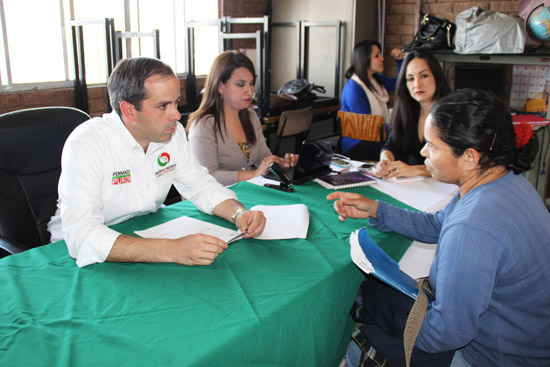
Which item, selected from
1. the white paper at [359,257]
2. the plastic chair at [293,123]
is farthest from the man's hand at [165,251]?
the plastic chair at [293,123]

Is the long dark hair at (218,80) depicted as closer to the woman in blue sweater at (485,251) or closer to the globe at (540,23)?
the woman in blue sweater at (485,251)

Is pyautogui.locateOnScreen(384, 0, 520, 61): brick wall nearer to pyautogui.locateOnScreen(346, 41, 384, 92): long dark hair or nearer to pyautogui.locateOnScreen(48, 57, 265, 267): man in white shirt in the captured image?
pyautogui.locateOnScreen(346, 41, 384, 92): long dark hair

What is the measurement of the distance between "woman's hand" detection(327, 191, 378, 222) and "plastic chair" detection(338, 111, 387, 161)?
1.73 metres

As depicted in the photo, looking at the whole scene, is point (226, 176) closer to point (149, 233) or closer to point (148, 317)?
point (149, 233)

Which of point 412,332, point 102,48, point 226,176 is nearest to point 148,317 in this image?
point 412,332

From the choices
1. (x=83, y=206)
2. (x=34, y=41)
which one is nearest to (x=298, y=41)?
(x=34, y=41)

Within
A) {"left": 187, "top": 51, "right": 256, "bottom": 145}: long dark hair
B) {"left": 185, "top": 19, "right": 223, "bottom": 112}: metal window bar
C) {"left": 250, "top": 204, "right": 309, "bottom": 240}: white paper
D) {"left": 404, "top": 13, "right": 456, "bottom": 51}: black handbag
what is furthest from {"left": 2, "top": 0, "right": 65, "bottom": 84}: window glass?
{"left": 404, "top": 13, "right": 456, "bottom": 51}: black handbag

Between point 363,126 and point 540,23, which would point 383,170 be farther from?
point 540,23

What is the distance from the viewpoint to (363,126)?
3.38m

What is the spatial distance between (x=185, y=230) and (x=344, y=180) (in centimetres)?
86

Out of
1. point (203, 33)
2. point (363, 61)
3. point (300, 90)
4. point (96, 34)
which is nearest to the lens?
point (363, 61)

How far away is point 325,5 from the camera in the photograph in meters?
4.89

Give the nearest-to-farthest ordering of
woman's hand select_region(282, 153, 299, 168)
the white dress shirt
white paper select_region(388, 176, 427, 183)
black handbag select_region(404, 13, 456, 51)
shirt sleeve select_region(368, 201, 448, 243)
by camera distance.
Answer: the white dress shirt
shirt sleeve select_region(368, 201, 448, 243)
white paper select_region(388, 176, 427, 183)
woman's hand select_region(282, 153, 299, 168)
black handbag select_region(404, 13, 456, 51)

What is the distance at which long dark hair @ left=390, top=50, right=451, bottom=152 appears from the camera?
8.84ft
